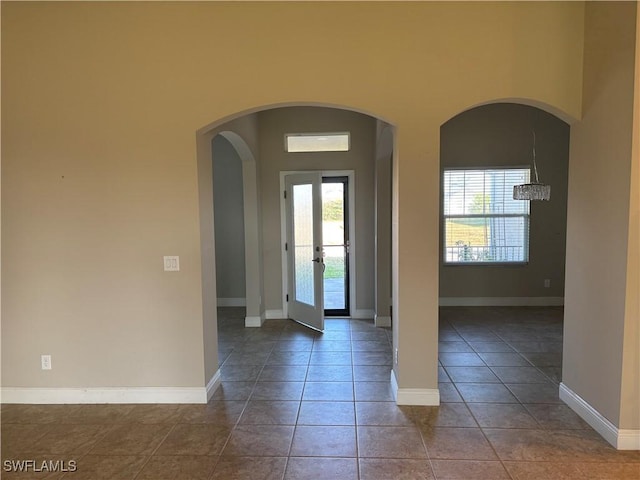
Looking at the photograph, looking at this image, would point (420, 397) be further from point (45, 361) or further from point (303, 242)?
point (45, 361)

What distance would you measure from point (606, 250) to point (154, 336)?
3319mm

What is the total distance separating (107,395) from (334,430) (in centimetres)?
187

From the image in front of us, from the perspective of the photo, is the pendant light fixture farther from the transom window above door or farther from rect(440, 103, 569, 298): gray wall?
the transom window above door

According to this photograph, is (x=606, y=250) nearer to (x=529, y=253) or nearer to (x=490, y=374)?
(x=490, y=374)

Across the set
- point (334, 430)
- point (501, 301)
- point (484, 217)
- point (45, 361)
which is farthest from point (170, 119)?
point (501, 301)

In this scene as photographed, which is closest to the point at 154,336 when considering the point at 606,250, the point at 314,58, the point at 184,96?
the point at 184,96

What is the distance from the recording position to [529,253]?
625cm

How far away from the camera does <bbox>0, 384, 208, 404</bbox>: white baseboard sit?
309 cm

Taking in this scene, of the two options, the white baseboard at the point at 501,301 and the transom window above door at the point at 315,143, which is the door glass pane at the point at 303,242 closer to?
the transom window above door at the point at 315,143

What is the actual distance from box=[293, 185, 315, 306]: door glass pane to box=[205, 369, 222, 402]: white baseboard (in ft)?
6.34

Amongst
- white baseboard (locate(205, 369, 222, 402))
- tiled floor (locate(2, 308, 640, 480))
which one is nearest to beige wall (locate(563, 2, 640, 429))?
tiled floor (locate(2, 308, 640, 480))

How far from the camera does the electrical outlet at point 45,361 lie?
10.2 ft

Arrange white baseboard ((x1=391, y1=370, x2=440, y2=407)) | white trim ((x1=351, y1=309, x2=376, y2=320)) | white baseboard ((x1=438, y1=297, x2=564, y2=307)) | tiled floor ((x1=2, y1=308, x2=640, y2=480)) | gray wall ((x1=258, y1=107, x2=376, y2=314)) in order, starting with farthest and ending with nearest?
white baseboard ((x1=438, y1=297, x2=564, y2=307)), white trim ((x1=351, y1=309, x2=376, y2=320)), gray wall ((x1=258, y1=107, x2=376, y2=314)), white baseboard ((x1=391, y1=370, x2=440, y2=407)), tiled floor ((x1=2, y1=308, x2=640, y2=480))

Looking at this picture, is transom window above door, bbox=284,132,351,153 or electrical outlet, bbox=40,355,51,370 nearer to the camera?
electrical outlet, bbox=40,355,51,370
